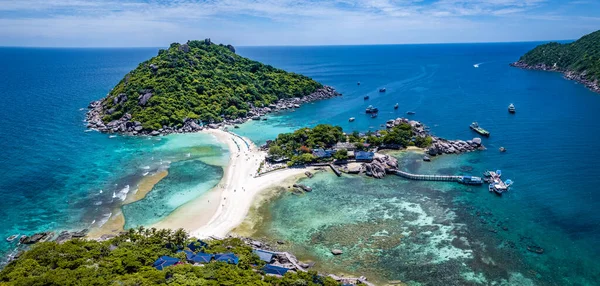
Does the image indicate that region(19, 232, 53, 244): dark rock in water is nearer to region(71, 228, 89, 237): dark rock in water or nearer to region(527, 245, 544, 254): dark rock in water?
region(71, 228, 89, 237): dark rock in water

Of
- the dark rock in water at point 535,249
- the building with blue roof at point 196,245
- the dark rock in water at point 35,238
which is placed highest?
the building with blue roof at point 196,245

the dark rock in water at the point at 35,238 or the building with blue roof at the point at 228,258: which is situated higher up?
the building with blue roof at the point at 228,258

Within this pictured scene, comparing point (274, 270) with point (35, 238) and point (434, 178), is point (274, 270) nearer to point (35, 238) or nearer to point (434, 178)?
point (35, 238)

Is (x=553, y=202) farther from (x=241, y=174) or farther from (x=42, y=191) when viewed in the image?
(x=42, y=191)

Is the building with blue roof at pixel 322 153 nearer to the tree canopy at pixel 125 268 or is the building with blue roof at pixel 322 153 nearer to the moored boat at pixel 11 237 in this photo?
the tree canopy at pixel 125 268

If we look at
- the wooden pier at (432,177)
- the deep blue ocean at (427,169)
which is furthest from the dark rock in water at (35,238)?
the wooden pier at (432,177)

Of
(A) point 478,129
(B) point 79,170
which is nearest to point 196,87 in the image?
(B) point 79,170

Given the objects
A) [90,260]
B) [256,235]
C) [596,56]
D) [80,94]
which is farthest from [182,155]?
[596,56]
